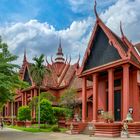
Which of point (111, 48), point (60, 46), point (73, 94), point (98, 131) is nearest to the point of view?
point (98, 131)

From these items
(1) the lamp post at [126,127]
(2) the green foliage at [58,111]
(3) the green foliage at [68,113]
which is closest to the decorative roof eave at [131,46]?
(1) the lamp post at [126,127]

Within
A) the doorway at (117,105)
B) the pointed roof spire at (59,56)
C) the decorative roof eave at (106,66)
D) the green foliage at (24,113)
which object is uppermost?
the pointed roof spire at (59,56)

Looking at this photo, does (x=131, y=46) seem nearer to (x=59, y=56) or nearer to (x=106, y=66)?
(x=106, y=66)

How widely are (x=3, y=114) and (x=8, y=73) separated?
41.2 m

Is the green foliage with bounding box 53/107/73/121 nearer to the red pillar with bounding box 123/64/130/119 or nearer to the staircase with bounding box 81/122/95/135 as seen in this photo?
the staircase with bounding box 81/122/95/135

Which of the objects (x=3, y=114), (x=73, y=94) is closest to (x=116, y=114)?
(x=73, y=94)

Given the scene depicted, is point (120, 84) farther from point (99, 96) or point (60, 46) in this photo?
point (60, 46)

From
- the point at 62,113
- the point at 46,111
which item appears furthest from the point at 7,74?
the point at 62,113

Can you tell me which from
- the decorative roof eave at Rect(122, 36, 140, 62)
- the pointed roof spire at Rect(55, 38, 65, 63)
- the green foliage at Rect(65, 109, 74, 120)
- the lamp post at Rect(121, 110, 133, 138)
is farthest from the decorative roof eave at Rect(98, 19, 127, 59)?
the pointed roof spire at Rect(55, 38, 65, 63)

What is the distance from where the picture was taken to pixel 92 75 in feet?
130

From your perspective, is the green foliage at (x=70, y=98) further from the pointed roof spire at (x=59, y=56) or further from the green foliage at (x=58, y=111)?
the pointed roof spire at (x=59, y=56)

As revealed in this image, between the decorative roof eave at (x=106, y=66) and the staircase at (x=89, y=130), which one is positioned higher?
the decorative roof eave at (x=106, y=66)

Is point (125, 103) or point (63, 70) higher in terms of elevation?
point (63, 70)

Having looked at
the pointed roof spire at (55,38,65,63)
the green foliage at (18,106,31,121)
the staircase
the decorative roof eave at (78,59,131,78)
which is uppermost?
the pointed roof spire at (55,38,65,63)
